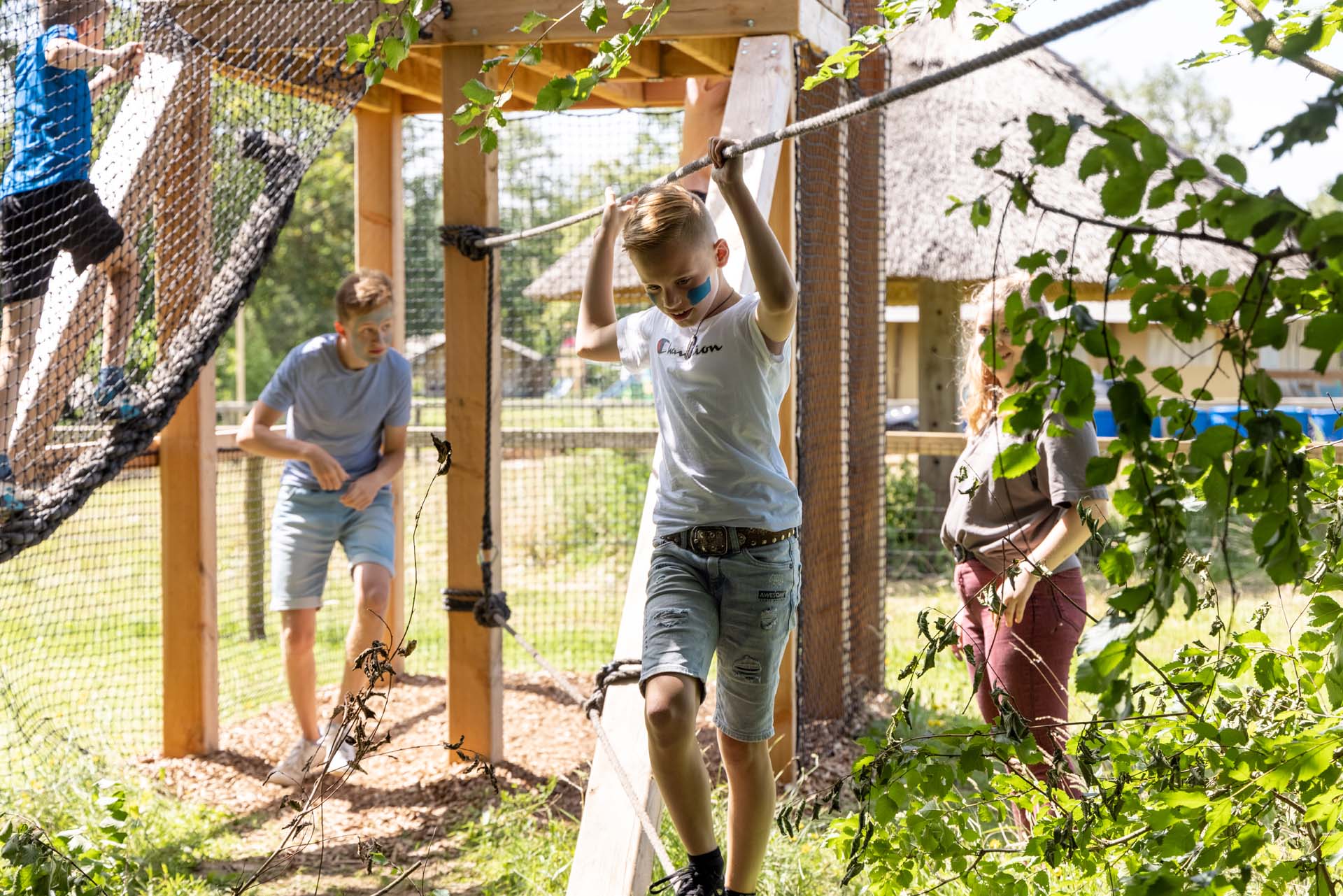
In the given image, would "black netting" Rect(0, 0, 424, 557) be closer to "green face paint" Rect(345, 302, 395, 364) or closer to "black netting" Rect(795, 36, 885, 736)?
"green face paint" Rect(345, 302, 395, 364)

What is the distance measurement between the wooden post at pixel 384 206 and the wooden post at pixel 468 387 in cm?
155

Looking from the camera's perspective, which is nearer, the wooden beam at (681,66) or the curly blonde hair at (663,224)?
the curly blonde hair at (663,224)

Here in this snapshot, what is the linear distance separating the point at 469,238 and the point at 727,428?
1662mm

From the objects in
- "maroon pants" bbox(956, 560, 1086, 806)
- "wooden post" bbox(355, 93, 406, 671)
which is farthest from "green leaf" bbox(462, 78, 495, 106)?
"wooden post" bbox(355, 93, 406, 671)

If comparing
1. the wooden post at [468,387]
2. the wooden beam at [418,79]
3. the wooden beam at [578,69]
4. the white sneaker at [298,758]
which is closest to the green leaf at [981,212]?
the wooden beam at [578,69]

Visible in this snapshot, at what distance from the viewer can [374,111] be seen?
555cm

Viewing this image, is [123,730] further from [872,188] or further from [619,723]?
[872,188]

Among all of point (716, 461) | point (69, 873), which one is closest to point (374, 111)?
point (716, 461)

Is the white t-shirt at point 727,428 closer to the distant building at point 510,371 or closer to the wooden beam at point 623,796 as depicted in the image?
the wooden beam at point 623,796

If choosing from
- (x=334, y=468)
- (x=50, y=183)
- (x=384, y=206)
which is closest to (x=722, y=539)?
(x=334, y=468)

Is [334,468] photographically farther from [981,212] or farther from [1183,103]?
[1183,103]

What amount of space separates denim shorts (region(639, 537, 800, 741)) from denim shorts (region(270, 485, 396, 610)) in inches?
77.7

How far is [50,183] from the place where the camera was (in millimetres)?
3752

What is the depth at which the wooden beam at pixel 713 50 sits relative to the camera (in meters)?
4.12
